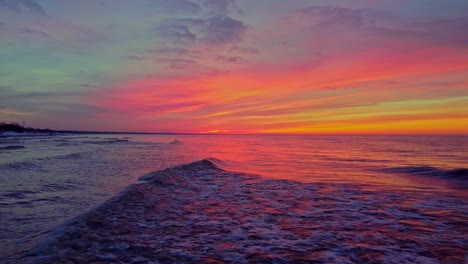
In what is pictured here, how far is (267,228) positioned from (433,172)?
52.3 ft

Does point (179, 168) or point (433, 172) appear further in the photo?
point (179, 168)

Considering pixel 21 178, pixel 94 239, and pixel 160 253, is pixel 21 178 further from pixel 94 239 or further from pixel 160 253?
pixel 160 253

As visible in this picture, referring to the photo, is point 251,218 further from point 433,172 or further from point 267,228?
point 433,172

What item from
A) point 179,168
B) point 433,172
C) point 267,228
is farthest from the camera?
point 179,168

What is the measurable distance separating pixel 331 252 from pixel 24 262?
5580mm

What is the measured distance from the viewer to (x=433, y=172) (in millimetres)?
17906

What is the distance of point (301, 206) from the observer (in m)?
9.34

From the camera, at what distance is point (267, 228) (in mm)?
7145

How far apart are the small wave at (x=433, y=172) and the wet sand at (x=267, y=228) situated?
6.85 meters

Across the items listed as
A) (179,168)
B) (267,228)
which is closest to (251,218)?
(267,228)

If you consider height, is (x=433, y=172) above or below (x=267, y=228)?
above

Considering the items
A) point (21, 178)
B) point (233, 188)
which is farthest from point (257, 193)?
point (21, 178)

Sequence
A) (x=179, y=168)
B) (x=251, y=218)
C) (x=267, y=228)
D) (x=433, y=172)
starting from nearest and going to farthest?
(x=267, y=228) < (x=251, y=218) < (x=433, y=172) < (x=179, y=168)

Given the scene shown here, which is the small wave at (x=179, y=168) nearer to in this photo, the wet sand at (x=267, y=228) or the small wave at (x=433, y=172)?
the wet sand at (x=267, y=228)
